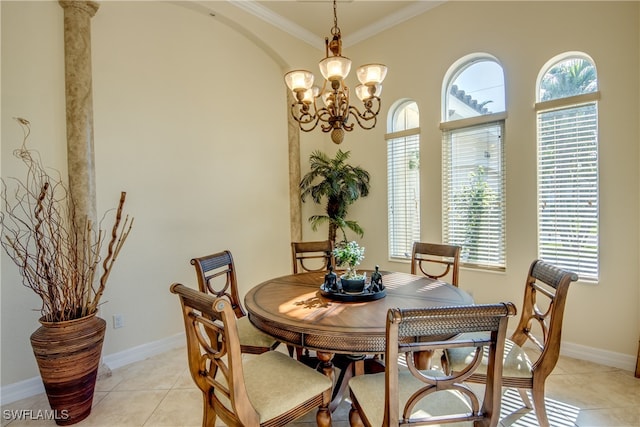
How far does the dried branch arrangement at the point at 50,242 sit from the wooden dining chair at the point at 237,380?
4.08 feet

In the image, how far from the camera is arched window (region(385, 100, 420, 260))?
400 cm

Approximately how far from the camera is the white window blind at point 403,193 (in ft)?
13.1

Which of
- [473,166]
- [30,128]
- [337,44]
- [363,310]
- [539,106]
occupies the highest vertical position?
[337,44]

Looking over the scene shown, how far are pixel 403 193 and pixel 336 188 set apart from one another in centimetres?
86

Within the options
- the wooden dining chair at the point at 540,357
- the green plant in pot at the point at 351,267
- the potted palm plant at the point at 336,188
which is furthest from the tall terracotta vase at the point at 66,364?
the potted palm plant at the point at 336,188

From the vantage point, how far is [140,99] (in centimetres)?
306

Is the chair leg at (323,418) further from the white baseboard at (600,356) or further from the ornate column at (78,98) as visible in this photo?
the white baseboard at (600,356)

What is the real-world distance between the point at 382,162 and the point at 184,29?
8.81 feet

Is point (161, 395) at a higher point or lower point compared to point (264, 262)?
lower

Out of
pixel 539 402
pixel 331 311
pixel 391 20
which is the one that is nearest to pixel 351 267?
pixel 331 311

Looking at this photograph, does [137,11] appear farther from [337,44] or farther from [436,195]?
[436,195]

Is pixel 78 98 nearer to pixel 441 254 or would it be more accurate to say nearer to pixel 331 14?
pixel 331 14

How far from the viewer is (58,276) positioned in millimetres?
2309

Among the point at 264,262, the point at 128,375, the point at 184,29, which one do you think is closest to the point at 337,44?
the point at 184,29
